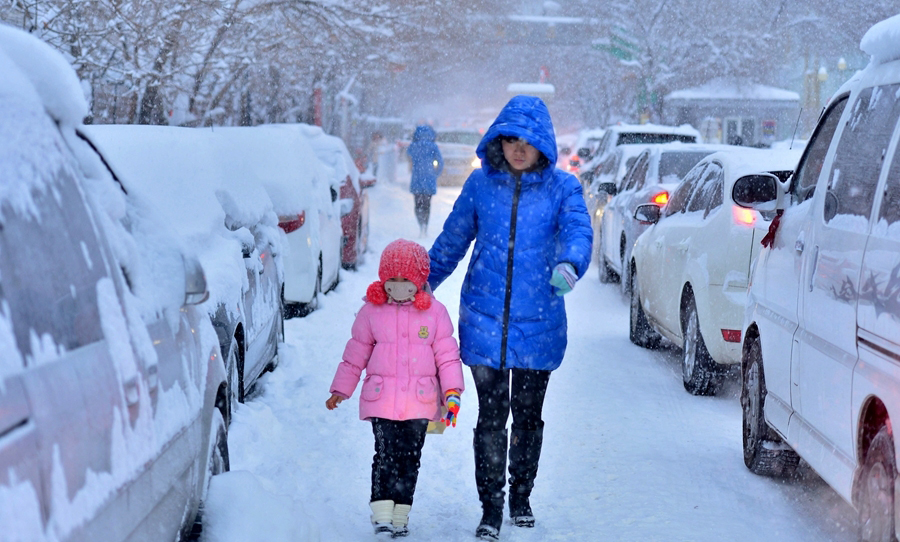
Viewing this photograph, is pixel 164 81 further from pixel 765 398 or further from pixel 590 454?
pixel 765 398

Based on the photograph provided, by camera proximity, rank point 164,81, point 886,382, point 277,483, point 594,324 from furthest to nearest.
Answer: point 164,81 → point 594,324 → point 277,483 → point 886,382

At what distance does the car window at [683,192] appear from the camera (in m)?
8.20

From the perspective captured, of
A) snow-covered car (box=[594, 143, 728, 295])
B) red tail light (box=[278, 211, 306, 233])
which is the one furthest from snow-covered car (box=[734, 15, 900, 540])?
snow-covered car (box=[594, 143, 728, 295])

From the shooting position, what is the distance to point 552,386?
25.3ft

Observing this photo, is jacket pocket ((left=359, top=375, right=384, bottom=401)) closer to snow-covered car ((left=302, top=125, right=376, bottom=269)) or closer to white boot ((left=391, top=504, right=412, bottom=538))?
white boot ((left=391, top=504, right=412, bottom=538))

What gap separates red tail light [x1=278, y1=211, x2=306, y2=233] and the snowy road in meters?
0.97

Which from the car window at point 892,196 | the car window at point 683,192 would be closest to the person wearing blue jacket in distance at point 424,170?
the car window at point 683,192

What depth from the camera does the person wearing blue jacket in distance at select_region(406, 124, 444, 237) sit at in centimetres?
1781

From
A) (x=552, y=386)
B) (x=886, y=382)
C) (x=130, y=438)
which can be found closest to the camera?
(x=130, y=438)

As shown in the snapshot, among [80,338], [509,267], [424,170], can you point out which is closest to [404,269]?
[509,267]

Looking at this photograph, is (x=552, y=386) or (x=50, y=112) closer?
(x=50, y=112)

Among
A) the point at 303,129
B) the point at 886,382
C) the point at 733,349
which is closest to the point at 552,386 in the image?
the point at 733,349

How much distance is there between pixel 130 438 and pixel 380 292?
1.88m

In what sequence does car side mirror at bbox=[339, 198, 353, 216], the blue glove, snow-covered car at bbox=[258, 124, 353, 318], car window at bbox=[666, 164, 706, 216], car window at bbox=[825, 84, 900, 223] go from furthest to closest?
car side mirror at bbox=[339, 198, 353, 216], snow-covered car at bbox=[258, 124, 353, 318], car window at bbox=[666, 164, 706, 216], the blue glove, car window at bbox=[825, 84, 900, 223]
